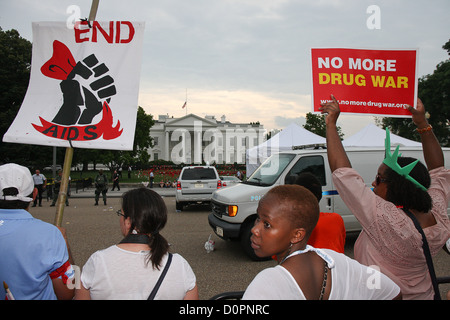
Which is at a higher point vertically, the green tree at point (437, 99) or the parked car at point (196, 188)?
the green tree at point (437, 99)

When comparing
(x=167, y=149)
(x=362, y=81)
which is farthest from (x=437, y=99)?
(x=167, y=149)

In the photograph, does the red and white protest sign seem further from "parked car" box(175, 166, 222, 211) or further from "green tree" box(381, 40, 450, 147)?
"green tree" box(381, 40, 450, 147)

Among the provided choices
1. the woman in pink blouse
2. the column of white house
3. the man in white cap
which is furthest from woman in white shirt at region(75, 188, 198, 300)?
the column of white house

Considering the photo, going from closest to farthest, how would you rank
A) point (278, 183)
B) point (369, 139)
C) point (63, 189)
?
1. point (63, 189)
2. point (278, 183)
3. point (369, 139)

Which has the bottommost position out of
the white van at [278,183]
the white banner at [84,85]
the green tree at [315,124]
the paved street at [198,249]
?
the paved street at [198,249]

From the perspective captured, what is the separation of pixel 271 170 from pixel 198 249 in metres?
2.44

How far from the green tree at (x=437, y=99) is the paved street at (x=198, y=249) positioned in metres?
30.7

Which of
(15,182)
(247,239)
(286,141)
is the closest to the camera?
(15,182)

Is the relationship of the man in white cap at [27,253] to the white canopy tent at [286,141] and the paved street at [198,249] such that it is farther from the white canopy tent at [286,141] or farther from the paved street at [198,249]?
the white canopy tent at [286,141]

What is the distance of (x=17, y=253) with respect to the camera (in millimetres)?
1836

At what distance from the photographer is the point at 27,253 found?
1845 mm

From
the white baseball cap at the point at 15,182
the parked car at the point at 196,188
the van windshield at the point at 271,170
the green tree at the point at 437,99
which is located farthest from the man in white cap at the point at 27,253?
the green tree at the point at 437,99

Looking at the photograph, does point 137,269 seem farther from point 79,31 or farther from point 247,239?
point 247,239

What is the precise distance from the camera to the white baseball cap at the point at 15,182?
6.61ft
